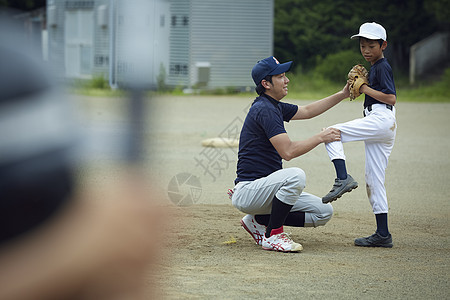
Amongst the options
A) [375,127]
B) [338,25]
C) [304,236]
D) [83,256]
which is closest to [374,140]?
[375,127]

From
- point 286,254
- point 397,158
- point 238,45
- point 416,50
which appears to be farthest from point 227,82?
point 286,254

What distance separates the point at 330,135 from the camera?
5547mm

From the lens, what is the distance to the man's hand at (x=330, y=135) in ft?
18.1

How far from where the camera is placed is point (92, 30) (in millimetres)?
33000

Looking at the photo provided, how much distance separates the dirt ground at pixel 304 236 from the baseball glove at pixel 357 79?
1.33 meters

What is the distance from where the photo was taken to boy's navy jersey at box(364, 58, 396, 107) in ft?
18.3

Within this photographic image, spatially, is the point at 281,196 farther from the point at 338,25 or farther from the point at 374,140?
the point at 338,25

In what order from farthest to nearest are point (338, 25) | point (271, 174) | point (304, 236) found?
point (338, 25) < point (304, 236) < point (271, 174)

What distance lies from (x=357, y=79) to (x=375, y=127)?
0.44m

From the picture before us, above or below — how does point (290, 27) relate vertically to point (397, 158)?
above

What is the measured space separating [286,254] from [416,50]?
97.4 ft

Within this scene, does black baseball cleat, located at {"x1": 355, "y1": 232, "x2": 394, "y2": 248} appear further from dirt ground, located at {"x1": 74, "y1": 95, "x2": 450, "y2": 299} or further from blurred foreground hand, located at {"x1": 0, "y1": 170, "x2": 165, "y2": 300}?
blurred foreground hand, located at {"x1": 0, "y1": 170, "x2": 165, "y2": 300}

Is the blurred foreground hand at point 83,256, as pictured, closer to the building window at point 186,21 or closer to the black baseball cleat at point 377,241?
the black baseball cleat at point 377,241

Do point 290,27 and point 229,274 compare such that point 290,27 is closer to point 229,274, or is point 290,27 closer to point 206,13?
point 206,13
